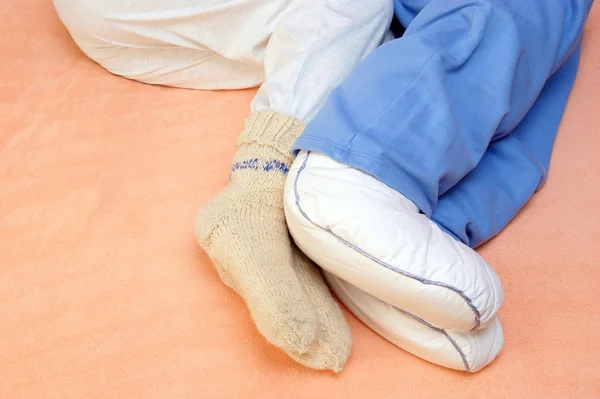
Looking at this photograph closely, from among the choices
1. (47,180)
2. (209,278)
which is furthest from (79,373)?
(47,180)

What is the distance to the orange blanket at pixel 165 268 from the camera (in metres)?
0.79

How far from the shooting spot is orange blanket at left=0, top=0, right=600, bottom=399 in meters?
0.79

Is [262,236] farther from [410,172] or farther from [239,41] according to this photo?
[239,41]

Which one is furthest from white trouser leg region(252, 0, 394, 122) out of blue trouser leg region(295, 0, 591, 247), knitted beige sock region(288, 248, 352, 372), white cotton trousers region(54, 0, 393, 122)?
knitted beige sock region(288, 248, 352, 372)

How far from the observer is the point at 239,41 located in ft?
3.53

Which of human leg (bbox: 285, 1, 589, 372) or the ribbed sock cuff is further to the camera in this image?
the ribbed sock cuff

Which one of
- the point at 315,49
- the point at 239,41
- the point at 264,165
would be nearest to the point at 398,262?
the point at 264,165

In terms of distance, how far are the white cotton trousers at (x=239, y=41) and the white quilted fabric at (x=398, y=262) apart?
0.19 metres

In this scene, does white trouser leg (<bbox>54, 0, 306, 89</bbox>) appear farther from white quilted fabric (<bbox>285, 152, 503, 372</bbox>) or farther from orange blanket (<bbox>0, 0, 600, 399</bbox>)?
white quilted fabric (<bbox>285, 152, 503, 372</bbox>)

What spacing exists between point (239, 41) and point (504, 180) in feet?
1.48

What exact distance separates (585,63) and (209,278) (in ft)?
2.44

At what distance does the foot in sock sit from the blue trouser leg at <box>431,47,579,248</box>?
0.18 metres

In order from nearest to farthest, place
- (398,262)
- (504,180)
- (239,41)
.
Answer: (398,262)
(504,180)
(239,41)

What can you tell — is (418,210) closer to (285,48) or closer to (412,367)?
(412,367)
